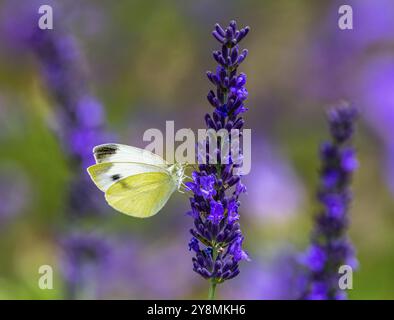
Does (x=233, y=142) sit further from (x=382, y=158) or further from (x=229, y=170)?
(x=382, y=158)

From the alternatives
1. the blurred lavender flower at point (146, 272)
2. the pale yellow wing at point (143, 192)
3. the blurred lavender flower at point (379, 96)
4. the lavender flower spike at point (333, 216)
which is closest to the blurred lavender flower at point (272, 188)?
the blurred lavender flower at point (146, 272)

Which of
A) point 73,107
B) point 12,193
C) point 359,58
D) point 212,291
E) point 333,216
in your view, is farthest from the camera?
point 359,58

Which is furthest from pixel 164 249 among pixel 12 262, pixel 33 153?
pixel 33 153

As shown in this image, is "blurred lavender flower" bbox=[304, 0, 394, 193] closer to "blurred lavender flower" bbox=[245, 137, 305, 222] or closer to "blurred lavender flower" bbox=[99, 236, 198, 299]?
"blurred lavender flower" bbox=[245, 137, 305, 222]

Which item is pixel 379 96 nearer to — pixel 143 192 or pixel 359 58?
pixel 359 58

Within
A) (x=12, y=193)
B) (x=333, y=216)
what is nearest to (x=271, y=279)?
(x=333, y=216)

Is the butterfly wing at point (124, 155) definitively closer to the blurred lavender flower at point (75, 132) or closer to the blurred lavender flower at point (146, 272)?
the blurred lavender flower at point (75, 132)
